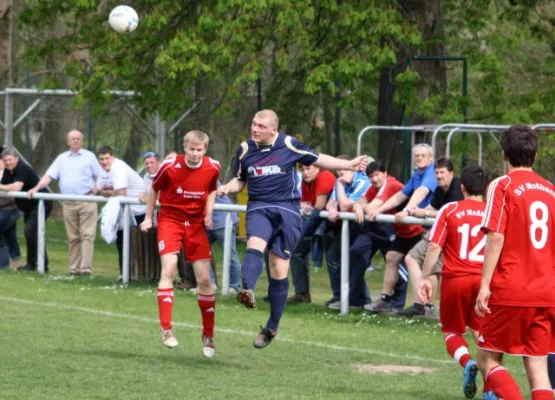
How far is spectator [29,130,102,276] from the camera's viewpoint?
57.5 ft

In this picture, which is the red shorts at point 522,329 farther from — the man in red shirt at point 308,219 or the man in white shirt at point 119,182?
the man in white shirt at point 119,182

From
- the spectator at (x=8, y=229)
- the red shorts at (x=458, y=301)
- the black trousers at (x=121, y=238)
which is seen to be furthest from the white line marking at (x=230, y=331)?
the spectator at (x=8, y=229)

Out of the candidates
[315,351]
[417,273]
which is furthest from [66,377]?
[417,273]

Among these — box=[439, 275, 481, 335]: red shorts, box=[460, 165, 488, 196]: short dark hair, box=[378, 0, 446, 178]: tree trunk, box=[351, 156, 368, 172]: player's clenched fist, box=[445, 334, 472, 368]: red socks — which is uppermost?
box=[378, 0, 446, 178]: tree trunk

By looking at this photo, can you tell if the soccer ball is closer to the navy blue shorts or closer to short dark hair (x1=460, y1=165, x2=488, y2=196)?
the navy blue shorts

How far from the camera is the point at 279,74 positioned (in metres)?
24.3

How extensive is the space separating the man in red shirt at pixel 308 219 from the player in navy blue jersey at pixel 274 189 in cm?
410

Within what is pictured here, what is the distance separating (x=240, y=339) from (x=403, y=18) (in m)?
10.7

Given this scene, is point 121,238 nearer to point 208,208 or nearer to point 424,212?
point 424,212

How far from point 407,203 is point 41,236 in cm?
633

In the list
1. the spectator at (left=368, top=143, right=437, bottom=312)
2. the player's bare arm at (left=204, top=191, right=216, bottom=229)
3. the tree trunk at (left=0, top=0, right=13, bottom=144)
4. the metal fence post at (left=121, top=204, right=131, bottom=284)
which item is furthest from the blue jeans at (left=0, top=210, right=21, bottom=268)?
the tree trunk at (left=0, top=0, right=13, bottom=144)

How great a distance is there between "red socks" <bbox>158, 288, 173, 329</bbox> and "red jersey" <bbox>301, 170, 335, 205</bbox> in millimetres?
4397

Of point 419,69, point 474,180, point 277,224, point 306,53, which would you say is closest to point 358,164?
point 277,224

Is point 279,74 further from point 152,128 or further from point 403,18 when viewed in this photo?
point 152,128
